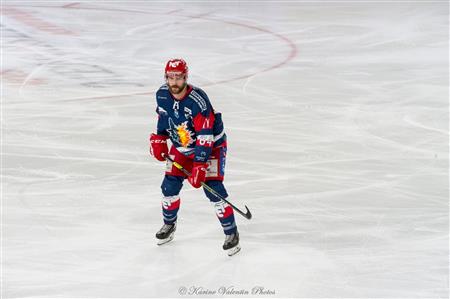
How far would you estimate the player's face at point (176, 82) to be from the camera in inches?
173

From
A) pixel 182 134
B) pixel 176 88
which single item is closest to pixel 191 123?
pixel 182 134

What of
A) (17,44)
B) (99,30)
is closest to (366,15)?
(99,30)

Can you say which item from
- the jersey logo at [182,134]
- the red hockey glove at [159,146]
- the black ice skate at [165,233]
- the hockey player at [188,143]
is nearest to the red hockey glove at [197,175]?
the hockey player at [188,143]

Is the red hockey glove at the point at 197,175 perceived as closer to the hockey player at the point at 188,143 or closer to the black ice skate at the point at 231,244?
the hockey player at the point at 188,143

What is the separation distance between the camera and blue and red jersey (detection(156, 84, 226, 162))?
4.42 meters

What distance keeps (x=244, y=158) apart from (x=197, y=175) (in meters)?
2.14

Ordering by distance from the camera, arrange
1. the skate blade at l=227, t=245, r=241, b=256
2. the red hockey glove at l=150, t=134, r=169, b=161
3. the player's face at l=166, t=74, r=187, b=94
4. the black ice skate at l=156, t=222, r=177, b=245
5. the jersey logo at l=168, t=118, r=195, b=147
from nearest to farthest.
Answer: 1. the player's face at l=166, t=74, r=187, b=94
2. the jersey logo at l=168, t=118, r=195, b=147
3. the red hockey glove at l=150, t=134, r=169, b=161
4. the skate blade at l=227, t=245, r=241, b=256
5. the black ice skate at l=156, t=222, r=177, b=245

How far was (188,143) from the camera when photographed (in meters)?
4.61

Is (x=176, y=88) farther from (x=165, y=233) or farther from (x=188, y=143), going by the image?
(x=165, y=233)

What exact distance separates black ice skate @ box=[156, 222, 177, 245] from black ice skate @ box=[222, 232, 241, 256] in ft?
1.17

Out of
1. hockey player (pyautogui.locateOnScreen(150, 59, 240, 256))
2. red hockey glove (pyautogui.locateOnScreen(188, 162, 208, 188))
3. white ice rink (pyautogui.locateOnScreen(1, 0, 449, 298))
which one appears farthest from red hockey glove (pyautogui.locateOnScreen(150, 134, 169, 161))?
white ice rink (pyautogui.locateOnScreen(1, 0, 449, 298))

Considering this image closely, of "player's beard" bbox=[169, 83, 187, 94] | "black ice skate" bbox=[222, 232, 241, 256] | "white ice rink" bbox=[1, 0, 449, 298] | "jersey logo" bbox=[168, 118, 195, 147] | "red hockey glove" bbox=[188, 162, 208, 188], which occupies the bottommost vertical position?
"white ice rink" bbox=[1, 0, 449, 298]

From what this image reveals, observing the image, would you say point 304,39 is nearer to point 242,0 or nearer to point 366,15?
point 366,15

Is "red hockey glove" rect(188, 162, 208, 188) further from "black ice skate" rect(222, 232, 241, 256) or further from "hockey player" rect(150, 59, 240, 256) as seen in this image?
"black ice skate" rect(222, 232, 241, 256)
